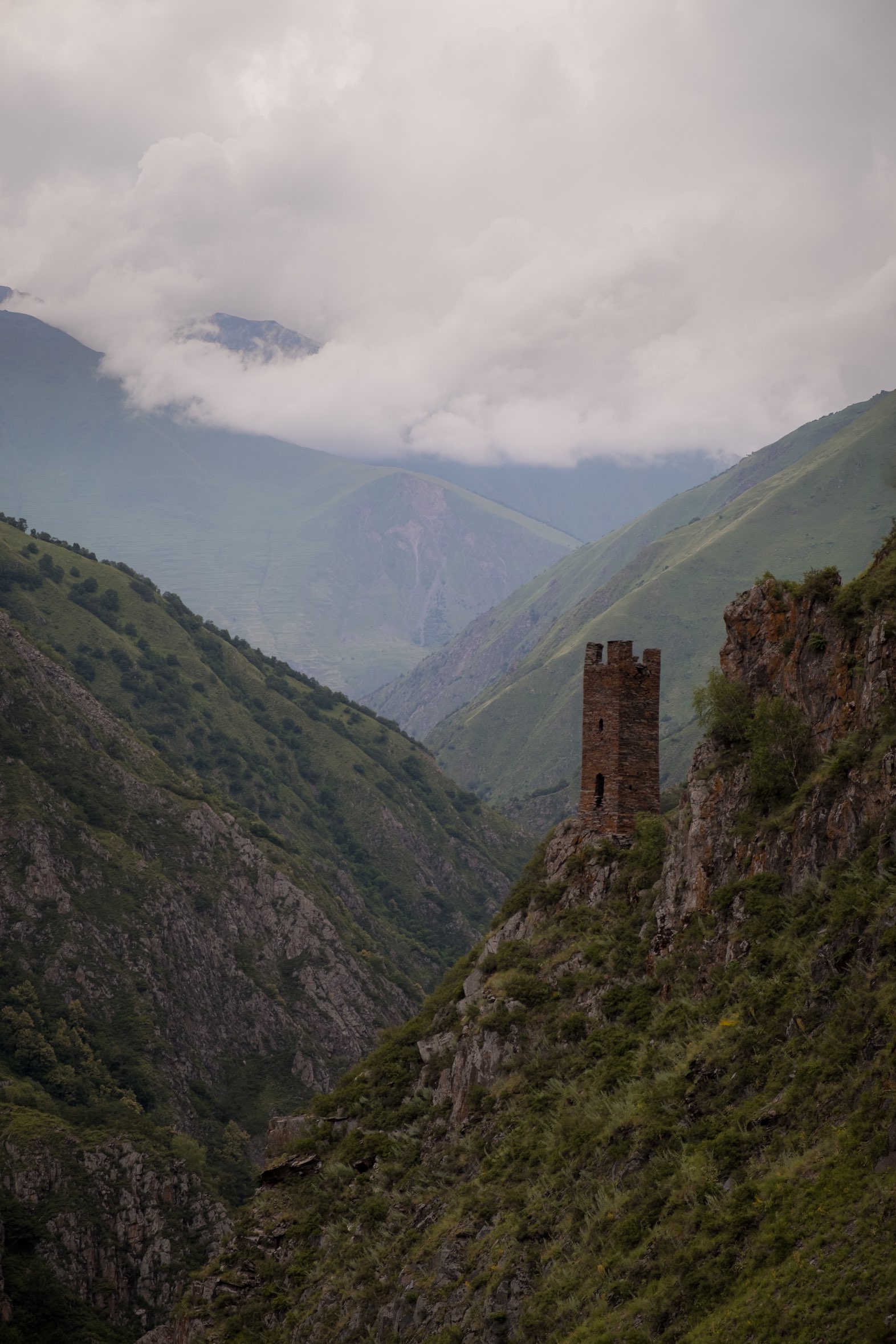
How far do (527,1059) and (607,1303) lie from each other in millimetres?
12874

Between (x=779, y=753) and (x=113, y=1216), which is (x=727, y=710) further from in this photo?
(x=113, y=1216)

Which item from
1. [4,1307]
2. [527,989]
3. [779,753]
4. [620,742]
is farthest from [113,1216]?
[779,753]

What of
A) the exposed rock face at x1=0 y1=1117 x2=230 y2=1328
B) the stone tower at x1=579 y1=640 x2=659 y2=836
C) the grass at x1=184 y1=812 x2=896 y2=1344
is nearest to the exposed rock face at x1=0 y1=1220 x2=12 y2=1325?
the exposed rock face at x1=0 y1=1117 x2=230 y2=1328

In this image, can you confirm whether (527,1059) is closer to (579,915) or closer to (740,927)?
(579,915)

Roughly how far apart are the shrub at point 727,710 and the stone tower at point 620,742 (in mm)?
7746

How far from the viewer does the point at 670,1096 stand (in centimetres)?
2739

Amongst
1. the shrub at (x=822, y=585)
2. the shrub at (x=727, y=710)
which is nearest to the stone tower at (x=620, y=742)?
the shrub at (x=727, y=710)

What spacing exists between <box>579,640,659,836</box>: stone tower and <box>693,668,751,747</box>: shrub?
25.4 feet

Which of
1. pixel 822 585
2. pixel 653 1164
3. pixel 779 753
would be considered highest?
pixel 822 585

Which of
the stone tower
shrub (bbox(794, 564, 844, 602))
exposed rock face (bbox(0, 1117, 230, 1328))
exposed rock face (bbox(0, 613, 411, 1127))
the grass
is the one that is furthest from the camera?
exposed rock face (bbox(0, 613, 411, 1127))

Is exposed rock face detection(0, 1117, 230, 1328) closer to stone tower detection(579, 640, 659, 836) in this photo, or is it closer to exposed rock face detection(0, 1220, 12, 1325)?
exposed rock face detection(0, 1220, 12, 1325)

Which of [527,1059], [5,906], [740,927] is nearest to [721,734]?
[740,927]

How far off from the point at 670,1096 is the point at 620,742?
18268 mm

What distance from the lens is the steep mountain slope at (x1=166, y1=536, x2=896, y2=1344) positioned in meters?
21.2
